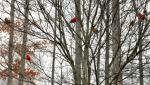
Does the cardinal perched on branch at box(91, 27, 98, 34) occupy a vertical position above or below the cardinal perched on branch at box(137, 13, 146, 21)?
below

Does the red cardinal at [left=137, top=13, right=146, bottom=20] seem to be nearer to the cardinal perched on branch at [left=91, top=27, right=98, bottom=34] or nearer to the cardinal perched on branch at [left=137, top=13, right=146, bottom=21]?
the cardinal perched on branch at [left=137, top=13, right=146, bottom=21]

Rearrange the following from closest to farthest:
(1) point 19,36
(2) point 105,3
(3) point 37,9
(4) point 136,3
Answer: (2) point 105,3 < (4) point 136,3 < (3) point 37,9 < (1) point 19,36

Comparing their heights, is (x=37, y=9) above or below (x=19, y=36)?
below

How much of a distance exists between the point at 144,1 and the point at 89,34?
0.57 meters

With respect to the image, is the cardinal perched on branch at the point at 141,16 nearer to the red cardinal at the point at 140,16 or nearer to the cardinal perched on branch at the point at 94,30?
the red cardinal at the point at 140,16

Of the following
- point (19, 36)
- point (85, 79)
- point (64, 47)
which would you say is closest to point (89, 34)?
point (64, 47)

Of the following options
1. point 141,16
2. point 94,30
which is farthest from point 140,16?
point 94,30

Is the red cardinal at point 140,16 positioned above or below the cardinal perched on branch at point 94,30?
above

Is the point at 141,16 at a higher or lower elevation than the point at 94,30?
higher

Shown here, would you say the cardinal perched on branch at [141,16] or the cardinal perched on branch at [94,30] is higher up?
the cardinal perched on branch at [141,16]

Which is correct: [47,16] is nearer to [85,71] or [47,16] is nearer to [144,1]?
[85,71]

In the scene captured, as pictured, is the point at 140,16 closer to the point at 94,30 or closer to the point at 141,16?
the point at 141,16

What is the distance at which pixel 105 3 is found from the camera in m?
2.46

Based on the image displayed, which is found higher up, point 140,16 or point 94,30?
point 140,16
